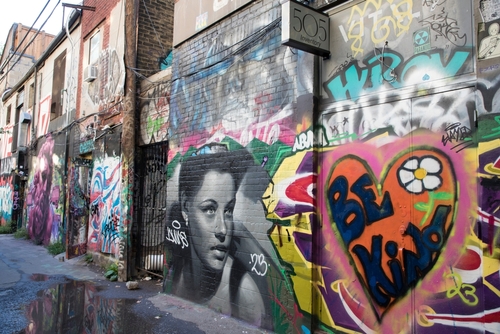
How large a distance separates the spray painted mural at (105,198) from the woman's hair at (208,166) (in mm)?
2979

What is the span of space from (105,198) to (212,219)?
4.76 m

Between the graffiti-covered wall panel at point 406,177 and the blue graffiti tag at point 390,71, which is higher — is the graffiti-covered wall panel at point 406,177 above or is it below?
below

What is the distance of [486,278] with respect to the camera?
10.2 feet

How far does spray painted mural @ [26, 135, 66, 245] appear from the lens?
13070 millimetres

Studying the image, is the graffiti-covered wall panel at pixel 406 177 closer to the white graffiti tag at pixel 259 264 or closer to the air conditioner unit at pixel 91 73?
the white graffiti tag at pixel 259 264

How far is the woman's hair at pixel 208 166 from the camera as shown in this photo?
560 centimetres

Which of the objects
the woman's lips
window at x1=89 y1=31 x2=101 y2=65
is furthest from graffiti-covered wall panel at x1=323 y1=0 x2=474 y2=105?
window at x1=89 y1=31 x2=101 y2=65

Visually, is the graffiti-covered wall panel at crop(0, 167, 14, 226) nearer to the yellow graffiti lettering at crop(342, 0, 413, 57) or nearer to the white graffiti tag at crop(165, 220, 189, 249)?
the white graffiti tag at crop(165, 220, 189, 249)

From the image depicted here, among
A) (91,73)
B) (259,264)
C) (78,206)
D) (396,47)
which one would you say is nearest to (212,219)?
(259,264)

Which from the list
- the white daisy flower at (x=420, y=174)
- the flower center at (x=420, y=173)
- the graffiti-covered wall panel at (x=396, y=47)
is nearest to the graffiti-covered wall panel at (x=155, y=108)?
the graffiti-covered wall panel at (x=396, y=47)

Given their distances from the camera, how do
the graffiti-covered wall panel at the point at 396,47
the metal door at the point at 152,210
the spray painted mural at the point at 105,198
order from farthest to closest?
1. the spray painted mural at the point at 105,198
2. the metal door at the point at 152,210
3. the graffiti-covered wall panel at the point at 396,47

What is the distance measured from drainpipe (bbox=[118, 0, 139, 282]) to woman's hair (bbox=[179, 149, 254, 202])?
1983 millimetres

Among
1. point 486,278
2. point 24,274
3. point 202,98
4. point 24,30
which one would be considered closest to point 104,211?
point 24,274

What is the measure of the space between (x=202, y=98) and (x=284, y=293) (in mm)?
3376
